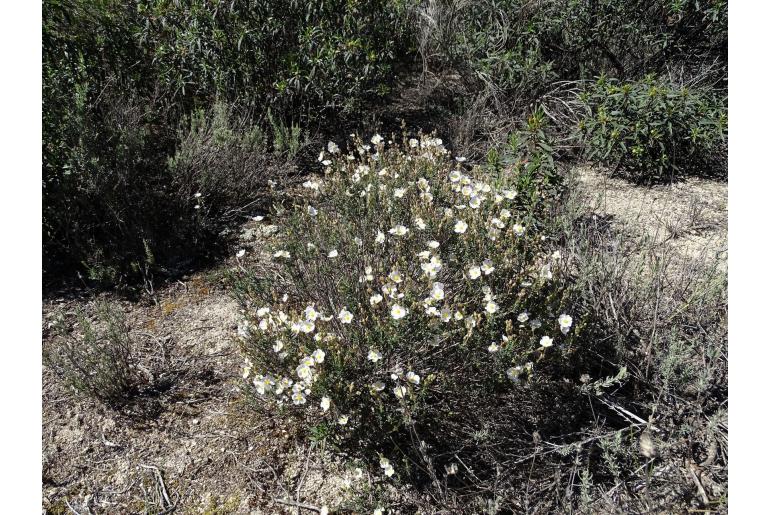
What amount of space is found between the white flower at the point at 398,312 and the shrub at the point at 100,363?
56.1 inches

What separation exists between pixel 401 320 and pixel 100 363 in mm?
1576

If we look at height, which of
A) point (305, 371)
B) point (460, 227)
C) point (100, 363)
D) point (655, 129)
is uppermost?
point (655, 129)

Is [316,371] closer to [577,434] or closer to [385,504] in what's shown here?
[385,504]

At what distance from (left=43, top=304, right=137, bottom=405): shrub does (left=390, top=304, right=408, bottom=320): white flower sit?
1426 millimetres

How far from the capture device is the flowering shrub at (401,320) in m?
2.34

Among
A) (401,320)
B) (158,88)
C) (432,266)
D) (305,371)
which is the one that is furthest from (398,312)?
(158,88)

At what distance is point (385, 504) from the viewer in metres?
2.28

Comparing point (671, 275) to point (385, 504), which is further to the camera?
point (671, 275)

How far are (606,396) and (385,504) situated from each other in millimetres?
1139

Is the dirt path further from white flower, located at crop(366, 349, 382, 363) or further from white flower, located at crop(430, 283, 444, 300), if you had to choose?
white flower, located at crop(366, 349, 382, 363)

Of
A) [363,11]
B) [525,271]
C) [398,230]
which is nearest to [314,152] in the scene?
[363,11]

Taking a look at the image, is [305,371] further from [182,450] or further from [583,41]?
[583,41]

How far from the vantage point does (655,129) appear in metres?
4.14

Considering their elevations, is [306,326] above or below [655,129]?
below
